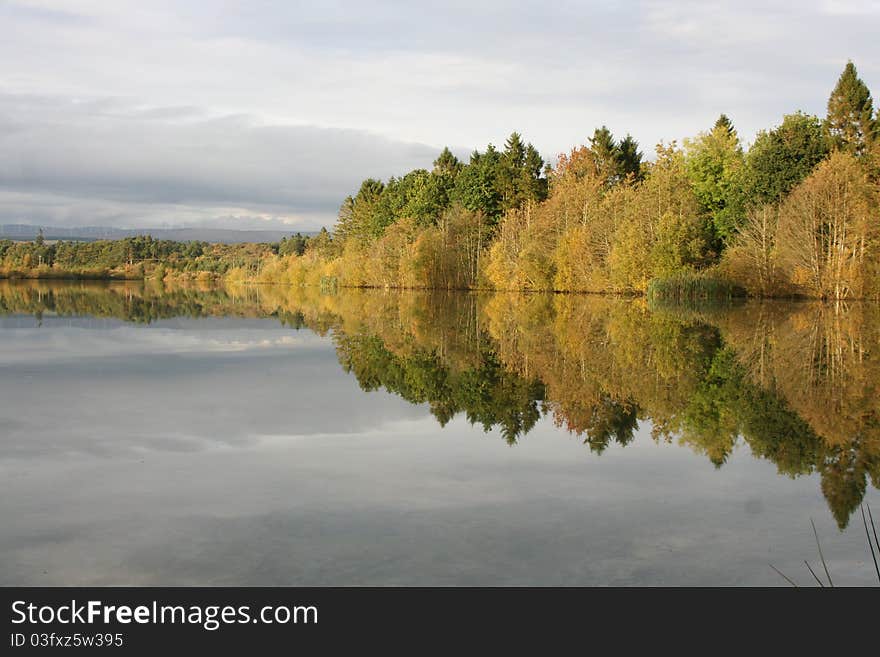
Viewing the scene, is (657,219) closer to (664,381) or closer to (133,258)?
(664,381)

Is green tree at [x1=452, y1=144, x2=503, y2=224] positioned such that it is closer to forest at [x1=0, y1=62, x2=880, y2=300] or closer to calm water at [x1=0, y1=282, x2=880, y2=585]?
forest at [x1=0, y1=62, x2=880, y2=300]

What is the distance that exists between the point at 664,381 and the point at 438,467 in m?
6.33

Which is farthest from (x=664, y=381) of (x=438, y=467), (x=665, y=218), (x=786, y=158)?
(x=786, y=158)

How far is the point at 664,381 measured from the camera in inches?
503

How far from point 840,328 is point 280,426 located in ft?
65.5

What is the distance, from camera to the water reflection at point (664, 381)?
28.4ft

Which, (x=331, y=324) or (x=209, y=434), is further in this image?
(x=331, y=324)

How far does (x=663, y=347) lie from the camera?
1794 centimetres

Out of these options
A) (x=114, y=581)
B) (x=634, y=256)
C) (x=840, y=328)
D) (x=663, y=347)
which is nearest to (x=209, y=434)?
(x=114, y=581)

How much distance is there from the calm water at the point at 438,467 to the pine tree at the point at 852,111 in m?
46.3

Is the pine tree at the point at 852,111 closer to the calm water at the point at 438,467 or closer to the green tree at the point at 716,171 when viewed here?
the green tree at the point at 716,171

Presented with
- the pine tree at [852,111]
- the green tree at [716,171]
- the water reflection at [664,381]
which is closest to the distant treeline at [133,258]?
the green tree at [716,171]
